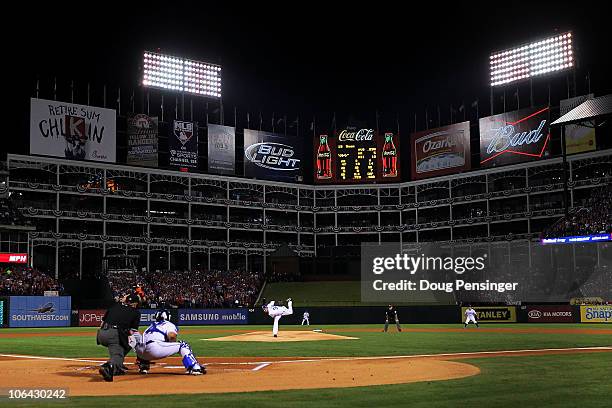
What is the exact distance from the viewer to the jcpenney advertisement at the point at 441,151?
264 ft

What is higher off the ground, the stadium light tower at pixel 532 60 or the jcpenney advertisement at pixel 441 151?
the stadium light tower at pixel 532 60

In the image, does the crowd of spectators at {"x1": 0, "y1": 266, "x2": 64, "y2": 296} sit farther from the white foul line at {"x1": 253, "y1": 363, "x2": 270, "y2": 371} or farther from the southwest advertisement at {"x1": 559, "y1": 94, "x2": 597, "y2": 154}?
the southwest advertisement at {"x1": 559, "y1": 94, "x2": 597, "y2": 154}

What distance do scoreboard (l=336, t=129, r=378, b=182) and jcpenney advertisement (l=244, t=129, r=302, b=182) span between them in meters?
4.94

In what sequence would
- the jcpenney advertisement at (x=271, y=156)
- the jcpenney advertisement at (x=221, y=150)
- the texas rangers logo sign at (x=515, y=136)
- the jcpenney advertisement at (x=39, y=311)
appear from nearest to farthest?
the jcpenney advertisement at (x=39, y=311), the texas rangers logo sign at (x=515, y=136), the jcpenney advertisement at (x=221, y=150), the jcpenney advertisement at (x=271, y=156)

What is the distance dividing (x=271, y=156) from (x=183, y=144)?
11480 millimetres

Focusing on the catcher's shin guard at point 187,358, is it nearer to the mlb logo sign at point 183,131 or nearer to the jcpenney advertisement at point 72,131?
the jcpenney advertisement at point 72,131

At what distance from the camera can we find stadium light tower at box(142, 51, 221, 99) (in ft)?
256

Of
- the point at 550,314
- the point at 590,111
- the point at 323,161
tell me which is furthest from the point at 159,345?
the point at 323,161

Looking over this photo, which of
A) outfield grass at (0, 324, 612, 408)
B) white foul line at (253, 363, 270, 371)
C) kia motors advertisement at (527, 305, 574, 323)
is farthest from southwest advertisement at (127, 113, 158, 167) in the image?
white foul line at (253, 363, 270, 371)

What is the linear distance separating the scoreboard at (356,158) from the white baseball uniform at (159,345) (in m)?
72.9

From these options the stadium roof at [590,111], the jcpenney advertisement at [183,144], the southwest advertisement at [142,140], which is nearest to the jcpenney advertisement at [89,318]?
the southwest advertisement at [142,140]

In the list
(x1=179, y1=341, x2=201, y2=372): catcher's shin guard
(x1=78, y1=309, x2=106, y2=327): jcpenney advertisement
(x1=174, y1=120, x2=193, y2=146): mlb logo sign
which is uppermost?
(x1=174, y1=120, x2=193, y2=146): mlb logo sign

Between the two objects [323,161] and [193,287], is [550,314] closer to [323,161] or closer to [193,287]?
[193,287]

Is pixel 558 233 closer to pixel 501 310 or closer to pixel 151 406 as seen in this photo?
pixel 501 310
